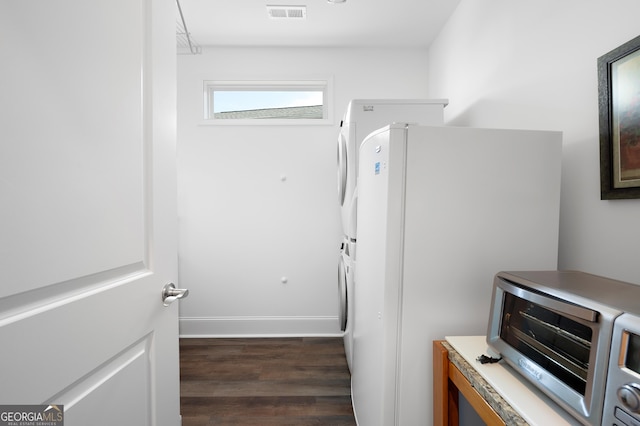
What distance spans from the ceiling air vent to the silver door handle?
2187mm

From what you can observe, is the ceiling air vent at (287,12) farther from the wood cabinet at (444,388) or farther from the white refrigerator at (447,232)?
the wood cabinet at (444,388)

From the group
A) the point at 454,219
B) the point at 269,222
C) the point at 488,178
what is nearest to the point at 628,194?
the point at 488,178

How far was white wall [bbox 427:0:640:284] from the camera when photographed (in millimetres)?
1108

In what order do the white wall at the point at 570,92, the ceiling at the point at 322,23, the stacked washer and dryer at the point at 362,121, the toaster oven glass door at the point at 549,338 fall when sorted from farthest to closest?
the ceiling at the point at 322,23 < the stacked washer and dryer at the point at 362,121 < the white wall at the point at 570,92 < the toaster oven glass door at the point at 549,338

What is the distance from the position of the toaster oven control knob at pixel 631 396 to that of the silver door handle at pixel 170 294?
1.05m

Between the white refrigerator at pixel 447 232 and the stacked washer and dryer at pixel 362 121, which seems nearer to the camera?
the white refrigerator at pixel 447 232

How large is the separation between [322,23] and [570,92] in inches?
74.8

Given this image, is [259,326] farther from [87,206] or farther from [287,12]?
[287,12]

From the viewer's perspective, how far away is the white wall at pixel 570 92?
43.6 inches

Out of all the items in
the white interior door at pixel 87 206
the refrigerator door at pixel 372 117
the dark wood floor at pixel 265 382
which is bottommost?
the dark wood floor at pixel 265 382

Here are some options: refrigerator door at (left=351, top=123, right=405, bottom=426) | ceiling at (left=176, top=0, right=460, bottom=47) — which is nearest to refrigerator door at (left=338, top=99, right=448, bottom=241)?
refrigerator door at (left=351, top=123, right=405, bottom=426)

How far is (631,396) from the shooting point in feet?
1.79

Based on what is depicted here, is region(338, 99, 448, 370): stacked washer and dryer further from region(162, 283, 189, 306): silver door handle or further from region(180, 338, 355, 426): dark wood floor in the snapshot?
region(162, 283, 189, 306): silver door handle

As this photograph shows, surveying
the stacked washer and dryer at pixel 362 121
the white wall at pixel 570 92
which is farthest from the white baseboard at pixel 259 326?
the white wall at pixel 570 92
